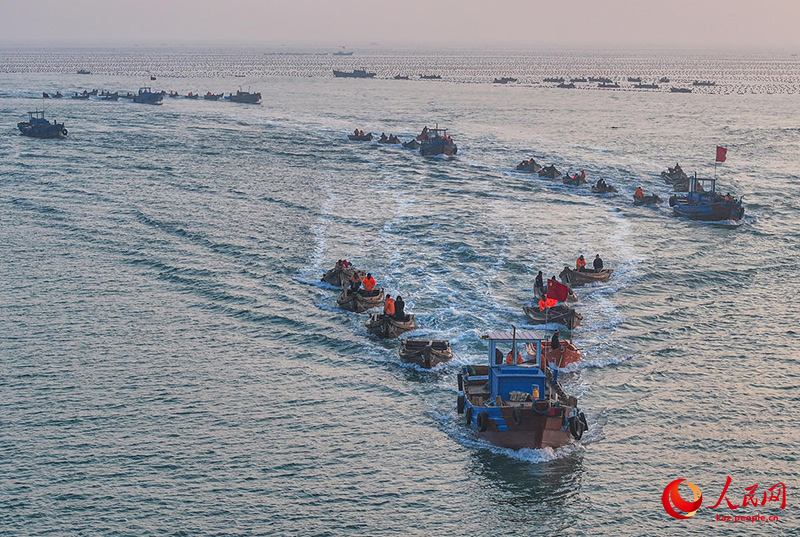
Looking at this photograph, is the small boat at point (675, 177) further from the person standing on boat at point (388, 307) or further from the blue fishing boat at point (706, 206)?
the person standing on boat at point (388, 307)

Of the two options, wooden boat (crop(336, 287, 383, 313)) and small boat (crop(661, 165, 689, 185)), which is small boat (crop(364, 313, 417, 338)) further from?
small boat (crop(661, 165, 689, 185))

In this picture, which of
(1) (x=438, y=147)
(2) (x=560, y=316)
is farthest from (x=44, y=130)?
(2) (x=560, y=316)

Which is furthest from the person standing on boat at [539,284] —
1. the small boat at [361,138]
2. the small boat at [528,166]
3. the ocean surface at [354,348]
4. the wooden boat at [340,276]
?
the small boat at [361,138]

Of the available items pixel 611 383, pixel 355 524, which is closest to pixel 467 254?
pixel 611 383

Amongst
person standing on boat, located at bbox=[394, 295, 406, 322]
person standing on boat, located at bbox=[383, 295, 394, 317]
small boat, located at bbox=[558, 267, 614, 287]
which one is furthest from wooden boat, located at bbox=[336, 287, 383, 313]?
small boat, located at bbox=[558, 267, 614, 287]

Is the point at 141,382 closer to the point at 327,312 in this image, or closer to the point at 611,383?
the point at 327,312

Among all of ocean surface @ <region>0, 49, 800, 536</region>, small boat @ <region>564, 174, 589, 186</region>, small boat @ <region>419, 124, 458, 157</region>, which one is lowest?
ocean surface @ <region>0, 49, 800, 536</region>

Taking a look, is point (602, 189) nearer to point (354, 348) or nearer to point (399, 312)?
point (399, 312)
